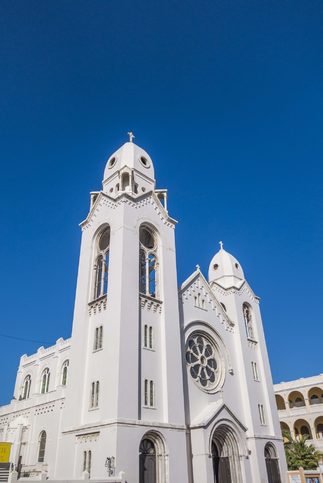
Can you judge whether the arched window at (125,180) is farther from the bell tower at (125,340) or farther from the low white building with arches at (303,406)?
the low white building with arches at (303,406)

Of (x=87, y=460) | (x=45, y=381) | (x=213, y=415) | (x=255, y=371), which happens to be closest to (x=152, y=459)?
(x=87, y=460)

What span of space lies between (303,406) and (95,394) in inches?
1458

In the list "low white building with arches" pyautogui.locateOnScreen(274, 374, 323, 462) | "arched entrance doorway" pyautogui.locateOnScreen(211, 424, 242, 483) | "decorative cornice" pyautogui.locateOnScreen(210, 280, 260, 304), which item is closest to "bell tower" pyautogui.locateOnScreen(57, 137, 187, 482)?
"arched entrance doorway" pyautogui.locateOnScreen(211, 424, 242, 483)

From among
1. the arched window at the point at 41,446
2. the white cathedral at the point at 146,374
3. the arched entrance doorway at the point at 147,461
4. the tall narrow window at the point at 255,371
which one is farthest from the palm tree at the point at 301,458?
the arched window at the point at 41,446

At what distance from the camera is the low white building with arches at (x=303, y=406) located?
4566cm

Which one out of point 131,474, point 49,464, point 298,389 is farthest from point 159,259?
point 298,389

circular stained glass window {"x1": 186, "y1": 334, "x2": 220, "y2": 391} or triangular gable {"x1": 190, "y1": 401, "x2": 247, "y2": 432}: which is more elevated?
circular stained glass window {"x1": 186, "y1": 334, "x2": 220, "y2": 391}

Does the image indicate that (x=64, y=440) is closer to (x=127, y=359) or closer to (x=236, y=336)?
(x=127, y=359)

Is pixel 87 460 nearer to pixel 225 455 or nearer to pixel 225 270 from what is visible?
pixel 225 455

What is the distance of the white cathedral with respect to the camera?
1906cm

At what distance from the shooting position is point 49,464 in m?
24.6

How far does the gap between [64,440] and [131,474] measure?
4.75 m

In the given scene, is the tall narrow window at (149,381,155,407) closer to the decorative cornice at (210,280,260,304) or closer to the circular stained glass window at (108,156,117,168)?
the decorative cornice at (210,280,260,304)

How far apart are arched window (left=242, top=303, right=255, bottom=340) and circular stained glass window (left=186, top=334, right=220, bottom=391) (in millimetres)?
5281
